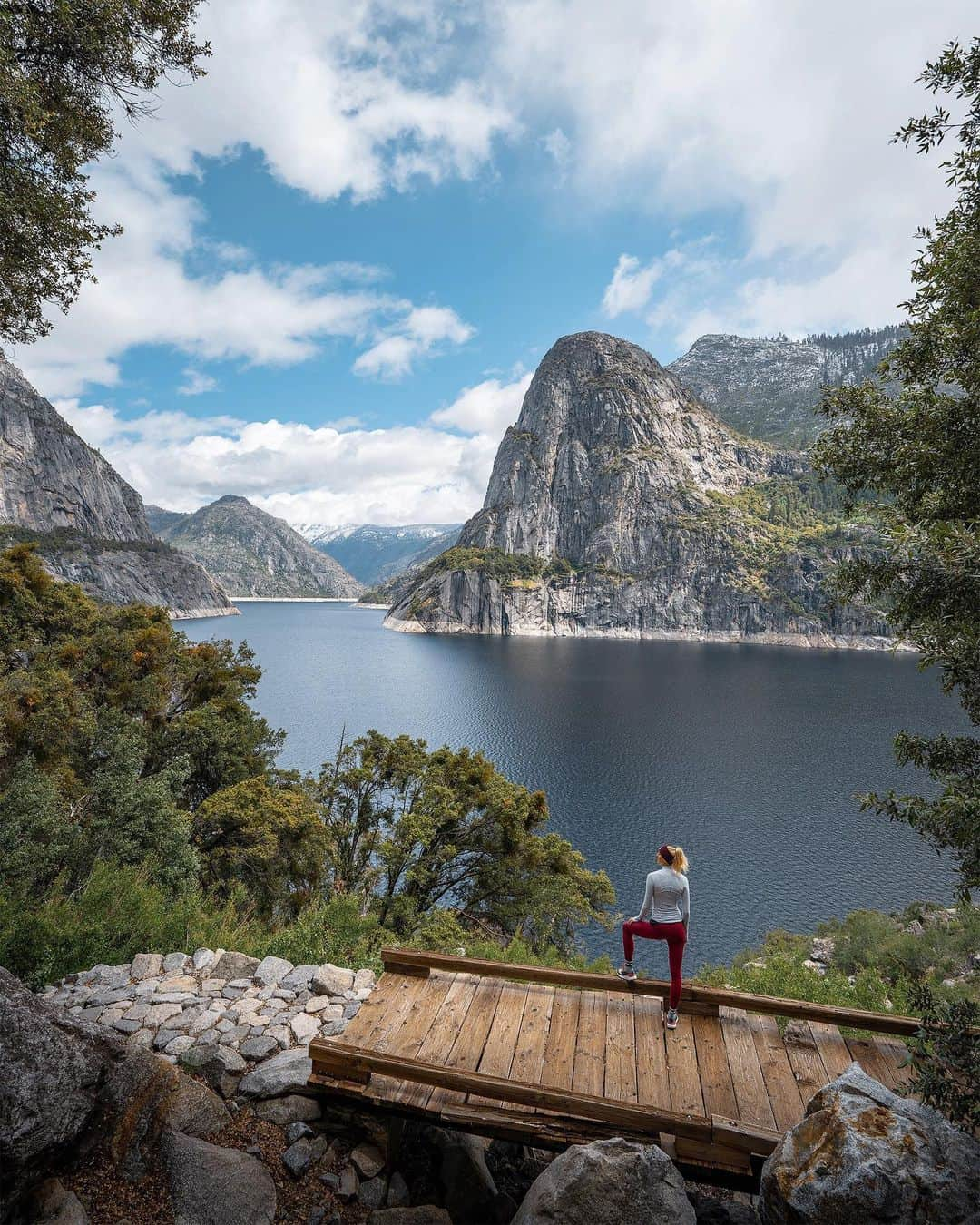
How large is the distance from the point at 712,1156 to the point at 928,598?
6.49 metres

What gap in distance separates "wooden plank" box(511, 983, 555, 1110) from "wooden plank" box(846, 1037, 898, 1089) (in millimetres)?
3705

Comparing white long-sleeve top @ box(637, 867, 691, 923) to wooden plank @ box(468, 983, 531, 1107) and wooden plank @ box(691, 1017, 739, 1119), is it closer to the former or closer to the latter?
wooden plank @ box(691, 1017, 739, 1119)

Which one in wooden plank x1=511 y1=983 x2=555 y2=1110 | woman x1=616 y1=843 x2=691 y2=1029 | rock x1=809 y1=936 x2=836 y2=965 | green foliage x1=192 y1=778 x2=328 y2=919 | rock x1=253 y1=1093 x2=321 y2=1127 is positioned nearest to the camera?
wooden plank x1=511 y1=983 x2=555 y2=1110

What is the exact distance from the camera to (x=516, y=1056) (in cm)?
698

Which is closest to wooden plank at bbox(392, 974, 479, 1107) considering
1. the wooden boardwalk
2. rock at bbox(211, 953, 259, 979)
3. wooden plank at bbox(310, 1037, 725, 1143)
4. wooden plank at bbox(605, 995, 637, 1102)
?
the wooden boardwalk

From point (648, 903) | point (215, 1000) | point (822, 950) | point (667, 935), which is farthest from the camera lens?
point (822, 950)

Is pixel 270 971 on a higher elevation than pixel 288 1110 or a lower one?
lower

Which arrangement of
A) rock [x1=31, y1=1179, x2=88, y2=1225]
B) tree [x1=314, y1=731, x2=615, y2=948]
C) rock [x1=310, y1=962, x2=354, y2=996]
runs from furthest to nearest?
tree [x1=314, y1=731, x2=615, y2=948], rock [x1=310, y1=962, x2=354, y2=996], rock [x1=31, y1=1179, x2=88, y2=1225]

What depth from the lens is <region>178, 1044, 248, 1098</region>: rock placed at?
7309 mm

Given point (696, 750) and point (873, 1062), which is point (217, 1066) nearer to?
point (873, 1062)

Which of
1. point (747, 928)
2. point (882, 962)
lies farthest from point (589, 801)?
point (882, 962)

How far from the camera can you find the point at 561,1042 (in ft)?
23.7

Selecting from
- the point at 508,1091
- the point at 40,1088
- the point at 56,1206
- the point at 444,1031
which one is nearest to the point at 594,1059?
the point at 508,1091

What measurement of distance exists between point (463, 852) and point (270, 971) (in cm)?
1823
